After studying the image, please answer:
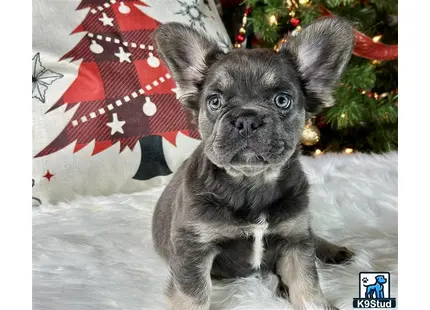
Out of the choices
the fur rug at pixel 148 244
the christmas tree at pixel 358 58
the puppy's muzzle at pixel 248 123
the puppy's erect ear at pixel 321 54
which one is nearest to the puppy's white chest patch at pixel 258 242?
the fur rug at pixel 148 244

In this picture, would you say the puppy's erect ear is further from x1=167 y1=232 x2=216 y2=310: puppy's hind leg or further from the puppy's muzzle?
x1=167 y1=232 x2=216 y2=310: puppy's hind leg

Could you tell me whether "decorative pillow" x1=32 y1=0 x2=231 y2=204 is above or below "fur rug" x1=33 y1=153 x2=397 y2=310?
above

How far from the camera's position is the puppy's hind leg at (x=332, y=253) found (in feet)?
6.12

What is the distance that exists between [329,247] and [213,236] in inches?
22.4

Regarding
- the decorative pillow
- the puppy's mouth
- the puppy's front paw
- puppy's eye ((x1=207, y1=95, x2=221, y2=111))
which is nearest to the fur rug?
the puppy's front paw

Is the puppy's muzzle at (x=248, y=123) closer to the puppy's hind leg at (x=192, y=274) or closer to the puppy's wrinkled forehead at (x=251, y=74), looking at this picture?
the puppy's wrinkled forehead at (x=251, y=74)

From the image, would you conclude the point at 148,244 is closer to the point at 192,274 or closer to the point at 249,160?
the point at 192,274

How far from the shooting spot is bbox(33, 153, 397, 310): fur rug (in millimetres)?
1619

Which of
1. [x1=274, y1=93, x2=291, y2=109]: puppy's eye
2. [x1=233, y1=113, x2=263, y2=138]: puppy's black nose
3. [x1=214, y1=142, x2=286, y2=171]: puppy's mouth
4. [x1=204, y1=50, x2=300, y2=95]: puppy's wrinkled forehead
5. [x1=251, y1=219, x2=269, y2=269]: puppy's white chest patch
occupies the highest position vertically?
[x1=204, y1=50, x2=300, y2=95]: puppy's wrinkled forehead

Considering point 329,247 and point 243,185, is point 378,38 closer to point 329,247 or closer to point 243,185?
point 329,247

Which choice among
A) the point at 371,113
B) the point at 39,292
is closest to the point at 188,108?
the point at 39,292

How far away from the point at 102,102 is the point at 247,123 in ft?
4.22

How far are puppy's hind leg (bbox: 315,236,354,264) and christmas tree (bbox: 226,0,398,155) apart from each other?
90 centimetres

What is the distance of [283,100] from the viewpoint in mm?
1497
